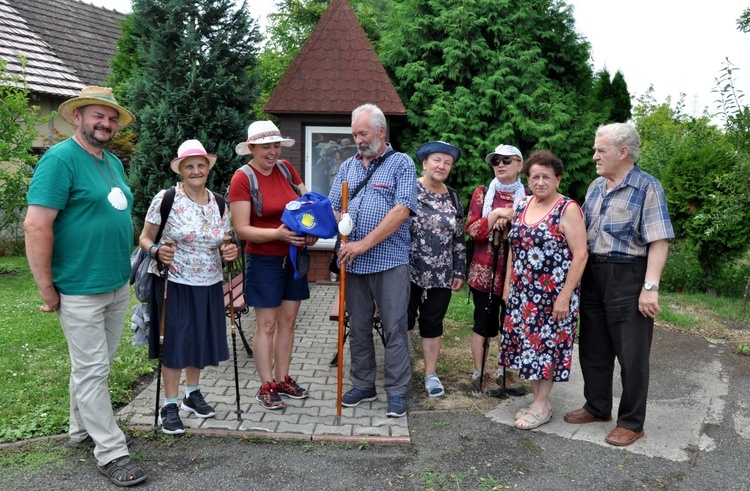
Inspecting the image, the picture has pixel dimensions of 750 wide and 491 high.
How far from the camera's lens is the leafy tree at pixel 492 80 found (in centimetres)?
873

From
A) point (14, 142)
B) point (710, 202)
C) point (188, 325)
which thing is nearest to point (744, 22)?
point (710, 202)

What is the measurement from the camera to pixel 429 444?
3.73 meters

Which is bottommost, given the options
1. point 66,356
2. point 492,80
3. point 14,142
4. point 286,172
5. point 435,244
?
point 66,356

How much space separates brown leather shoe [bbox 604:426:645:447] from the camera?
3722 millimetres

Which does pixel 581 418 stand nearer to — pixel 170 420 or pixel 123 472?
pixel 170 420

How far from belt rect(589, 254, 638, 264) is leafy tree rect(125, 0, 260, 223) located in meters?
5.35

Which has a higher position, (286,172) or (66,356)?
(286,172)

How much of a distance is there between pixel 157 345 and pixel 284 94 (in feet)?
17.3

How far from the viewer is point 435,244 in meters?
Result: 4.33

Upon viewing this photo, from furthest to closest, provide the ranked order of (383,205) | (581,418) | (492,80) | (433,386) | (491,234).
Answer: (492,80), (433,386), (491,234), (581,418), (383,205)

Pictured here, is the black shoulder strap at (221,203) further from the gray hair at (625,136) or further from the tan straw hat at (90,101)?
the gray hair at (625,136)

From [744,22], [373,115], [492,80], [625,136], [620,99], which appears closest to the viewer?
[625,136]

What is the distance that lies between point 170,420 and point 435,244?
2215 millimetres

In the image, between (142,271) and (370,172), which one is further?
(370,172)
